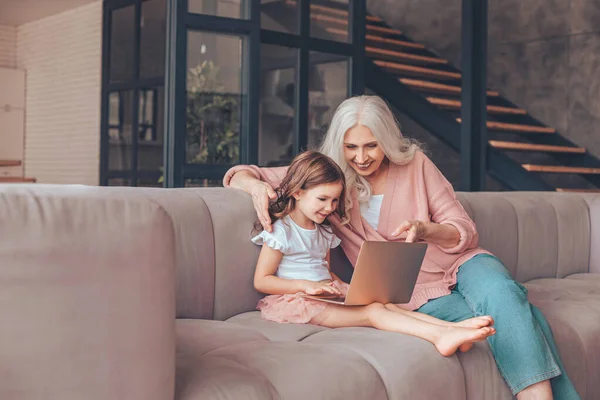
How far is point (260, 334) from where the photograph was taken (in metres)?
2.22

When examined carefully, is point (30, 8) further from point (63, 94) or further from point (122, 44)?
point (122, 44)

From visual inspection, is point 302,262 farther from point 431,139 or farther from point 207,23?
point 431,139

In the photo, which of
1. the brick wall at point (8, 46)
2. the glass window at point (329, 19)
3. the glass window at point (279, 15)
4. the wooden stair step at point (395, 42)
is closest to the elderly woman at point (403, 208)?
the glass window at point (279, 15)

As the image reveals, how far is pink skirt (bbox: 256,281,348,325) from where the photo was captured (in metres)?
2.38

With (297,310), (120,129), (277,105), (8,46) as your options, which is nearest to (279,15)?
(277,105)

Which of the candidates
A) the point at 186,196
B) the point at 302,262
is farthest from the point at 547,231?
the point at 186,196

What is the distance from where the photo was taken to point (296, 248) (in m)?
2.51

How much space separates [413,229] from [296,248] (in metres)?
0.37

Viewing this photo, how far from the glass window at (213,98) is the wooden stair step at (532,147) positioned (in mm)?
2198

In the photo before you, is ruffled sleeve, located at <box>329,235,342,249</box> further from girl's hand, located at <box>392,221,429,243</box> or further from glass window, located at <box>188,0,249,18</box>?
glass window, located at <box>188,0,249,18</box>

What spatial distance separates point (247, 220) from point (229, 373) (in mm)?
969

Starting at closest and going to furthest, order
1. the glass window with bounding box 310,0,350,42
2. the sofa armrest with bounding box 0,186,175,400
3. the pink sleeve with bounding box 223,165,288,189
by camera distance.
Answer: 1. the sofa armrest with bounding box 0,186,175,400
2. the pink sleeve with bounding box 223,165,288,189
3. the glass window with bounding box 310,0,350,42

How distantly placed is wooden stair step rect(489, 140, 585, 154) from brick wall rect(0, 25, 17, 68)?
259 inches

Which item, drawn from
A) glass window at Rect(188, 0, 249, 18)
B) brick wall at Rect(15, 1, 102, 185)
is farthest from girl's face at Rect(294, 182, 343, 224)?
brick wall at Rect(15, 1, 102, 185)
